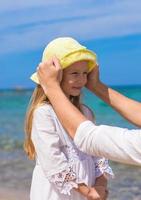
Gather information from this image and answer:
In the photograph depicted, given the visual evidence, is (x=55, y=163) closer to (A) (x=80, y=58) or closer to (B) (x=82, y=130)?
(A) (x=80, y=58)

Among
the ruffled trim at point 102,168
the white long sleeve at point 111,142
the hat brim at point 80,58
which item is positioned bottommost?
the ruffled trim at point 102,168

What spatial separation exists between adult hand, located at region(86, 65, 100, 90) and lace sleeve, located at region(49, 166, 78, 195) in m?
0.41

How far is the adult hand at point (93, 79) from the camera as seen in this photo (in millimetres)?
2957

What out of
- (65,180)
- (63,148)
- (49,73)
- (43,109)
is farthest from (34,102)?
(49,73)

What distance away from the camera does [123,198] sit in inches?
282

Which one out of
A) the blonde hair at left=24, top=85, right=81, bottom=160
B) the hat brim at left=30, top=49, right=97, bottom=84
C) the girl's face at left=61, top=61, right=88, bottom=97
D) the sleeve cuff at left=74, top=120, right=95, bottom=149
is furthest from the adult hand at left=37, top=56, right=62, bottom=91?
the blonde hair at left=24, top=85, right=81, bottom=160

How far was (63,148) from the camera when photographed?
3.08m

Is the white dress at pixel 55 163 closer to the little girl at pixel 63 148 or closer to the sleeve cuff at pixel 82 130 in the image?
the little girl at pixel 63 148

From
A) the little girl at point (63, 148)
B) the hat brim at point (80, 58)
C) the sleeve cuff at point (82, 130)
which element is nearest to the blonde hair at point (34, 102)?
the little girl at point (63, 148)

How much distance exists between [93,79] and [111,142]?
36.1 inches

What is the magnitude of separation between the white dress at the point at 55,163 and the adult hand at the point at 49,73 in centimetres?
61

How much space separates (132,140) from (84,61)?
3.31ft

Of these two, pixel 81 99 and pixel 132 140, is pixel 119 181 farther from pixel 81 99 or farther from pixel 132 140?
pixel 132 140

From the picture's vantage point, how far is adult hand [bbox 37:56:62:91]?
238 cm
